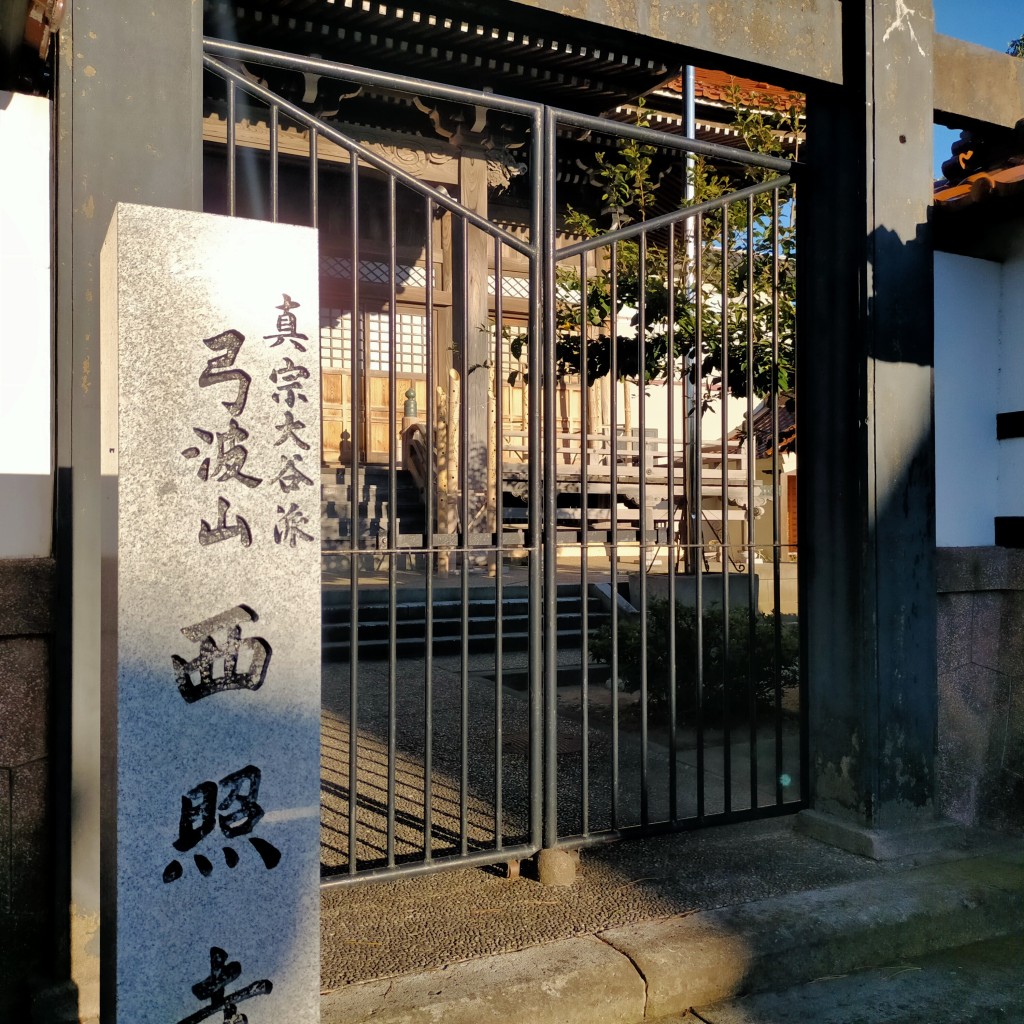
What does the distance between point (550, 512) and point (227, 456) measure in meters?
1.76

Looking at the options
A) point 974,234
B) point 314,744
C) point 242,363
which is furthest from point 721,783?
point 242,363

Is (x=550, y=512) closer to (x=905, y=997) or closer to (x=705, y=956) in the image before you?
(x=705, y=956)

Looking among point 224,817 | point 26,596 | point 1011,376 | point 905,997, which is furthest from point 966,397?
point 26,596

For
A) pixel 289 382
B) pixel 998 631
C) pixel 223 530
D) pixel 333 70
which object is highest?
pixel 333 70

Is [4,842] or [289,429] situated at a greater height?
[289,429]

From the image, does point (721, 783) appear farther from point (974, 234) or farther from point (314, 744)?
point (314, 744)

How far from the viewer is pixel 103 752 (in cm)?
250

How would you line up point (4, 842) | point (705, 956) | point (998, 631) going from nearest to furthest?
1. point (4, 842)
2. point (705, 956)
3. point (998, 631)

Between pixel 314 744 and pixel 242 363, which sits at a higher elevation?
pixel 242 363

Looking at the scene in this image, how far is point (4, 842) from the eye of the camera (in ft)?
9.93

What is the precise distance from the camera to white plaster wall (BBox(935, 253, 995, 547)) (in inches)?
187

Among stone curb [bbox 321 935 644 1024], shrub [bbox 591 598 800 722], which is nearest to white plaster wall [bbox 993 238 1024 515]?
shrub [bbox 591 598 800 722]

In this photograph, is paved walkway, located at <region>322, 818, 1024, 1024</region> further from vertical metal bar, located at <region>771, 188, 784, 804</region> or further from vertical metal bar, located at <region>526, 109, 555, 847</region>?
vertical metal bar, located at <region>771, 188, 784, 804</region>

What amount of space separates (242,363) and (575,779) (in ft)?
12.5
